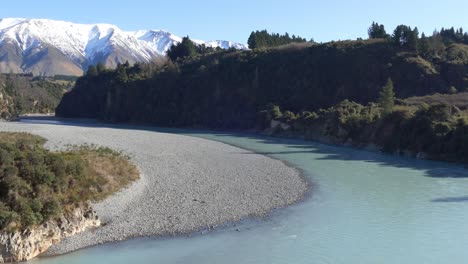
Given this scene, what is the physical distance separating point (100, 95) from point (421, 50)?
82679 mm

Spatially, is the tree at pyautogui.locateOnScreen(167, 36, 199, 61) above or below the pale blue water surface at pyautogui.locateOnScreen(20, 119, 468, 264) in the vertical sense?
above

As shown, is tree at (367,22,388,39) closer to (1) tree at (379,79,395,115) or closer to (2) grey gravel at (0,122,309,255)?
(1) tree at (379,79,395,115)

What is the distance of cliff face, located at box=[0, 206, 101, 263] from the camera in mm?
17312

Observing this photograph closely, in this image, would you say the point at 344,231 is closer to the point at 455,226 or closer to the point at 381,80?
the point at 455,226

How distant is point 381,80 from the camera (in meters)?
82.6

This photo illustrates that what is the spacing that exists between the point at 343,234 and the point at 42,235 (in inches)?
508

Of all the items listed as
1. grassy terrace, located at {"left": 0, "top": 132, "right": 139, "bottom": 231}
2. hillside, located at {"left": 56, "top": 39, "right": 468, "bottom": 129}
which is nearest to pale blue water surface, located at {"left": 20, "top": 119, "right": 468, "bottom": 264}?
grassy terrace, located at {"left": 0, "top": 132, "right": 139, "bottom": 231}

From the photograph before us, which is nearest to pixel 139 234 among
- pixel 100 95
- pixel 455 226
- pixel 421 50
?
pixel 455 226

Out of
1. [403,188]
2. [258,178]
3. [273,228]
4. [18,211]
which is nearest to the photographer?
[18,211]

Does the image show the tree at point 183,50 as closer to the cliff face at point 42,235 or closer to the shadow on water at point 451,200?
the shadow on water at point 451,200

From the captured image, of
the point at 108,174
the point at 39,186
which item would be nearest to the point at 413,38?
the point at 108,174

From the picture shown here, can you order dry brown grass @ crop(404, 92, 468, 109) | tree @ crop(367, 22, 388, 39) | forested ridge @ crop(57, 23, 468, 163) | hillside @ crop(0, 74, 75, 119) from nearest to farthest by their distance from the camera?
dry brown grass @ crop(404, 92, 468, 109) < forested ridge @ crop(57, 23, 468, 163) < tree @ crop(367, 22, 388, 39) < hillside @ crop(0, 74, 75, 119)

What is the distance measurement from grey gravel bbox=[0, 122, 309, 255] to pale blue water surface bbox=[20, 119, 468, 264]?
1.12 metres

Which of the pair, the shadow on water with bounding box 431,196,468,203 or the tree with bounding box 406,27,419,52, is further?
the tree with bounding box 406,27,419,52
